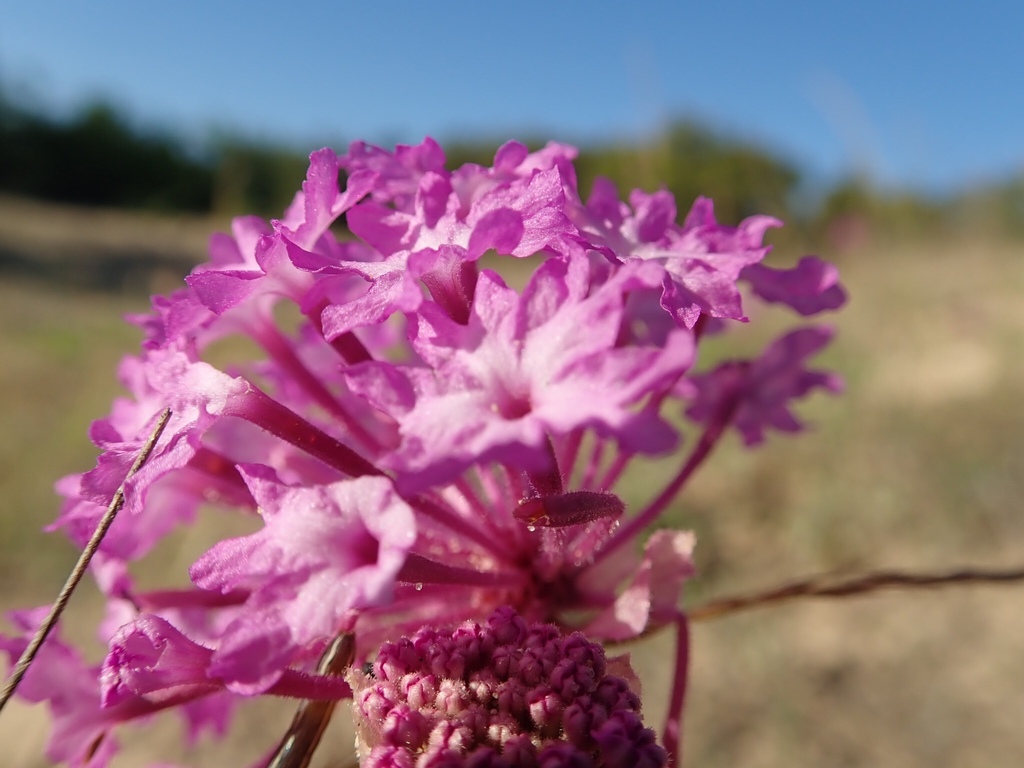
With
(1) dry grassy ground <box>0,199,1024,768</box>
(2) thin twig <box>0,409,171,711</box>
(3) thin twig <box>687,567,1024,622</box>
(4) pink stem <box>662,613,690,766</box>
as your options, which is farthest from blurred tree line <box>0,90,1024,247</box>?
(2) thin twig <box>0,409,171,711</box>

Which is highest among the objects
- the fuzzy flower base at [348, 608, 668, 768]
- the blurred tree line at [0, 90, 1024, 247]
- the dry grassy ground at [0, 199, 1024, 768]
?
the fuzzy flower base at [348, 608, 668, 768]

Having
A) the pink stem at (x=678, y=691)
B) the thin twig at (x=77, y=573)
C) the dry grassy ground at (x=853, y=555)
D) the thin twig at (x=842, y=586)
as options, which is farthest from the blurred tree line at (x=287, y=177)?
the thin twig at (x=77, y=573)

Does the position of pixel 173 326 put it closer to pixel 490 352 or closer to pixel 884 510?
pixel 490 352

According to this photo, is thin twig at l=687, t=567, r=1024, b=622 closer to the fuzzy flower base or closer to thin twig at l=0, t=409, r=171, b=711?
the fuzzy flower base

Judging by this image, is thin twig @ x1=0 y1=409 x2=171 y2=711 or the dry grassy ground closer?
thin twig @ x1=0 y1=409 x2=171 y2=711

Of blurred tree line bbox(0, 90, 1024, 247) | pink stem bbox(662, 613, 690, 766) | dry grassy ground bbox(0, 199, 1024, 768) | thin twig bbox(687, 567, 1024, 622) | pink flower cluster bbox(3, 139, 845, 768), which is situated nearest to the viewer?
pink flower cluster bbox(3, 139, 845, 768)

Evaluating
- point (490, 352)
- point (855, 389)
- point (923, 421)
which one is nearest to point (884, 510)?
point (923, 421)

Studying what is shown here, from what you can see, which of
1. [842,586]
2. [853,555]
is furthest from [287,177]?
[842,586]

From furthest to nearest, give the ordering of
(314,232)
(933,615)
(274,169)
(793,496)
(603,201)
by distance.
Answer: (274,169) → (793,496) → (933,615) → (603,201) → (314,232)

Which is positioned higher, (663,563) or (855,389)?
(663,563)
